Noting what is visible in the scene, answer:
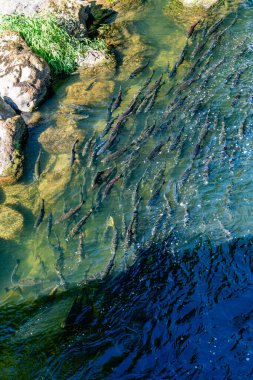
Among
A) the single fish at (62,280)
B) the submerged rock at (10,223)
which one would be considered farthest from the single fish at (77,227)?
the submerged rock at (10,223)

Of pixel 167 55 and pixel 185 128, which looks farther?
pixel 167 55

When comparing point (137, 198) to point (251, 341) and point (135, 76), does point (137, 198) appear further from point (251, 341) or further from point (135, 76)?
point (135, 76)

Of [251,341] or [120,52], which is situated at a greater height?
[120,52]

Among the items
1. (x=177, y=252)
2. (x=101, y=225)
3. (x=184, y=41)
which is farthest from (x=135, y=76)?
(x=177, y=252)

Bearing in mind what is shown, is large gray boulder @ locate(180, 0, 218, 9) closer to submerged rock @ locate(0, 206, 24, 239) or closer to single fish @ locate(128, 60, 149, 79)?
single fish @ locate(128, 60, 149, 79)

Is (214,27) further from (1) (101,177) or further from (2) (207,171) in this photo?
(1) (101,177)
